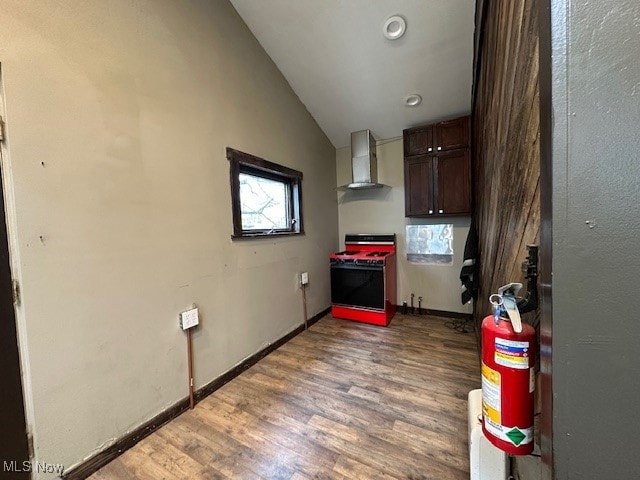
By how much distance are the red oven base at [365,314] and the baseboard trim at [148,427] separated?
1.29m

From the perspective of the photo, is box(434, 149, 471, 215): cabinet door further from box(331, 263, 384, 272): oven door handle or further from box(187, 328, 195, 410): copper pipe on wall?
box(187, 328, 195, 410): copper pipe on wall

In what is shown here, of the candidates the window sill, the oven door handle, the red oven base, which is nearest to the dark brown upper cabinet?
the oven door handle

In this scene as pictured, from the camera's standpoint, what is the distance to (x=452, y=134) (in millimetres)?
2963

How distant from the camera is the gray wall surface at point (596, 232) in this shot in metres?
0.45

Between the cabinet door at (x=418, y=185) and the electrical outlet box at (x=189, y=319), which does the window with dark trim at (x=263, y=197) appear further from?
the cabinet door at (x=418, y=185)

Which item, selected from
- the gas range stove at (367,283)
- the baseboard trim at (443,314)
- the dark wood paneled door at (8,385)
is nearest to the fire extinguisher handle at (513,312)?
the dark wood paneled door at (8,385)

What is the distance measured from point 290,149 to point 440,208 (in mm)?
1982

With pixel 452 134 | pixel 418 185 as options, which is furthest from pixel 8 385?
pixel 452 134

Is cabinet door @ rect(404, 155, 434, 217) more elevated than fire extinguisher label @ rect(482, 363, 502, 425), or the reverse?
cabinet door @ rect(404, 155, 434, 217)

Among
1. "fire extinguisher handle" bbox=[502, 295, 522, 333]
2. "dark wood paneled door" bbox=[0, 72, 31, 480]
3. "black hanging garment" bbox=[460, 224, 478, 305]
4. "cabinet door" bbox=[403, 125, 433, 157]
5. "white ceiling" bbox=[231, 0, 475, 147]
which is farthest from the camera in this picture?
"cabinet door" bbox=[403, 125, 433, 157]

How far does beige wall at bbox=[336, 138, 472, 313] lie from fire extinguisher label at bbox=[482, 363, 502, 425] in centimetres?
283

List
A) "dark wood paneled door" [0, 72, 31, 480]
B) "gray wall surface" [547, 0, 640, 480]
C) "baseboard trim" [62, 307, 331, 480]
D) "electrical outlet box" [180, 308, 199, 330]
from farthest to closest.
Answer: "electrical outlet box" [180, 308, 199, 330], "baseboard trim" [62, 307, 331, 480], "dark wood paneled door" [0, 72, 31, 480], "gray wall surface" [547, 0, 640, 480]

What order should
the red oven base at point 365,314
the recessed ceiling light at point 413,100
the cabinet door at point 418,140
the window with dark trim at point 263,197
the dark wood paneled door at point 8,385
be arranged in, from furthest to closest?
the red oven base at point 365,314 < the cabinet door at point 418,140 < the recessed ceiling light at point 413,100 < the window with dark trim at point 263,197 < the dark wood paneled door at point 8,385

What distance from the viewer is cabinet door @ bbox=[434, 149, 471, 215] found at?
9.59ft
